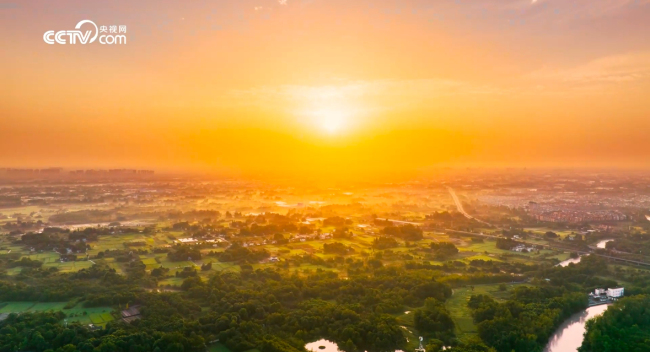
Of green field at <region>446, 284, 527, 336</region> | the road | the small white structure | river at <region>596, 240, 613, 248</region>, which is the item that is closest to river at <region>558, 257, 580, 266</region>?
river at <region>596, 240, 613, 248</region>

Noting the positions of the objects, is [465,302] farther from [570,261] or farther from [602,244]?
[602,244]

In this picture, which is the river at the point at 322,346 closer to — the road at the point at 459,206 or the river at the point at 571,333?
the river at the point at 571,333

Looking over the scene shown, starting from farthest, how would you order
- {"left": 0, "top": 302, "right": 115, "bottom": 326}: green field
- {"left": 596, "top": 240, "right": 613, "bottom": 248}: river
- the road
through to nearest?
1. the road
2. {"left": 596, "top": 240, "right": 613, "bottom": 248}: river
3. {"left": 0, "top": 302, "right": 115, "bottom": 326}: green field

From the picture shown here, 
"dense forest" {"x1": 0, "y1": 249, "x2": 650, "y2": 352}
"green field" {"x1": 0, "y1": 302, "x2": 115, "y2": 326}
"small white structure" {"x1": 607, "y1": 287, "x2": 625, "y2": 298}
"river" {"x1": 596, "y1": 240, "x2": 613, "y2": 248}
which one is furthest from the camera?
"river" {"x1": 596, "y1": 240, "x2": 613, "y2": 248}

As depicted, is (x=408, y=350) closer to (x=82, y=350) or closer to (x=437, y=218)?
(x=82, y=350)

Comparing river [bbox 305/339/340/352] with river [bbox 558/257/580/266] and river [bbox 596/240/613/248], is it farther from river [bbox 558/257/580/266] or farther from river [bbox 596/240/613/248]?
river [bbox 596/240/613/248]

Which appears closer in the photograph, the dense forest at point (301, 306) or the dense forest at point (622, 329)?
the dense forest at point (622, 329)

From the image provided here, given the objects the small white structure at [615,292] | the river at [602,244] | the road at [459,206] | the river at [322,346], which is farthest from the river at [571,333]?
the road at [459,206]

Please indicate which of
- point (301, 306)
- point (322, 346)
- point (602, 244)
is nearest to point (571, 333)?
point (322, 346)
